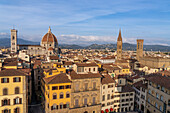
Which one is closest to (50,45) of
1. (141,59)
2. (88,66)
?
(141,59)

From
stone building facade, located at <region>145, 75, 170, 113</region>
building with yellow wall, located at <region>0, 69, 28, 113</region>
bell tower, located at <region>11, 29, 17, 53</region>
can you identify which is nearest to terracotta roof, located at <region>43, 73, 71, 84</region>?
building with yellow wall, located at <region>0, 69, 28, 113</region>

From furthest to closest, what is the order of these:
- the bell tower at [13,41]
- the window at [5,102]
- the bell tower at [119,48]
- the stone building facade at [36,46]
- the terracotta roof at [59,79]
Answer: the bell tower at [13,41]
the stone building facade at [36,46]
the bell tower at [119,48]
the terracotta roof at [59,79]
the window at [5,102]

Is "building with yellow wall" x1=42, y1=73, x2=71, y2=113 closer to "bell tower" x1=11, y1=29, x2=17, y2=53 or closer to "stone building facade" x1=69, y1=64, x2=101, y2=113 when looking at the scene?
"stone building facade" x1=69, y1=64, x2=101, y2=113

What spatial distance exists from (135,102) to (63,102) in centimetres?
2320

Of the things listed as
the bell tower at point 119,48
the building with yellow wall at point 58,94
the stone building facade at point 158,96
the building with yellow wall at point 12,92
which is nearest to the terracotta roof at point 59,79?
the building with yellow wall at point 58,94

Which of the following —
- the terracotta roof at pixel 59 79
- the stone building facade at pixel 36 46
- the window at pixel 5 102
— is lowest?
the window at pixel 5 102

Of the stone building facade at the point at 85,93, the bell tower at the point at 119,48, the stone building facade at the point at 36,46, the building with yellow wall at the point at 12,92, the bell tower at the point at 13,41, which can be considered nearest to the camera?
the building with yellow wall at the point at 12,92

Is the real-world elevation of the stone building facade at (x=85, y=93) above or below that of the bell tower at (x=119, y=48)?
below

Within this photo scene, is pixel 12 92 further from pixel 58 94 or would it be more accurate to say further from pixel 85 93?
pixel 85 93

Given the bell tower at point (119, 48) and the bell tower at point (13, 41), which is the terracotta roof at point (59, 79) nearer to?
the bell tower at point (119, 48)

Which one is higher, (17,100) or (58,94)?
→ (58,94)

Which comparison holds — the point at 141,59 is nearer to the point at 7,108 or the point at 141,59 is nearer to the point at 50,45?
the point at 50,45

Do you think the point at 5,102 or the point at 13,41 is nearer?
the point at 5,102

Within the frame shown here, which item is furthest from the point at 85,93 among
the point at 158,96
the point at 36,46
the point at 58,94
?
the point at 36,46
